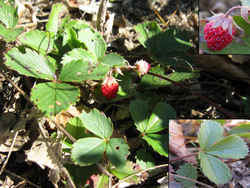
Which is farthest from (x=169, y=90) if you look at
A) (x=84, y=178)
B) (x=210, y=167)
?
(x=84, y=178)

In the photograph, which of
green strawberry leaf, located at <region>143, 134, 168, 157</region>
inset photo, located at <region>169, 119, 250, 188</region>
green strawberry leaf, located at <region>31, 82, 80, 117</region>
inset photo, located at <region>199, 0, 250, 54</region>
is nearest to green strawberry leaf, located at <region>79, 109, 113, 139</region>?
green strawberry leaf, located at <region>31, 82, 80, 117</region>

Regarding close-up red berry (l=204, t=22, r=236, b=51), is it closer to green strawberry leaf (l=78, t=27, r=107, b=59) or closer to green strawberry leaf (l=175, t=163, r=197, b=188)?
green strawberry leaf (l=78, t=27, r=107, b=59)

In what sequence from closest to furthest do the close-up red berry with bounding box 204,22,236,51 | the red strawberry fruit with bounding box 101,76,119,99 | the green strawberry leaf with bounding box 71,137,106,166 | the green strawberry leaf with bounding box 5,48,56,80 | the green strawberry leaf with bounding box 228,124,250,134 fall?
the green strawberry leaf with bounding box 71,137,106,166
the green strawberry leaf with bounding box 5,48,56,80
the green strawberry leaf with bounding box 228,124,250,134
the red strawberry fruit with bounding box 101,76,119,99
the close-up red berry with bounding box 204,22,236,51

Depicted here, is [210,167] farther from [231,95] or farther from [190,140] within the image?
[231,95]

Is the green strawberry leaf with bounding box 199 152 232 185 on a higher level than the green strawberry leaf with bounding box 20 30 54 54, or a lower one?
lower

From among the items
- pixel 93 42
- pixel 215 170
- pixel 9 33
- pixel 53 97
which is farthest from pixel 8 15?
pixel 215 170

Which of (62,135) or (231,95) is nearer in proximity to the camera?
(62,135)

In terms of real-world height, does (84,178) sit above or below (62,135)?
below
